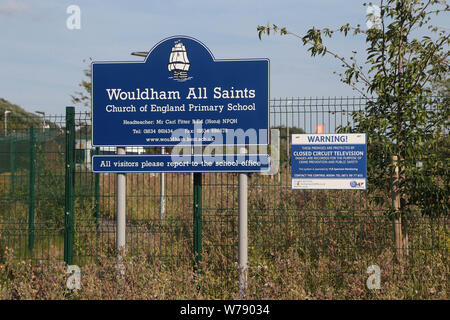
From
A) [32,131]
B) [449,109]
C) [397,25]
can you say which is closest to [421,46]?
[397,25]

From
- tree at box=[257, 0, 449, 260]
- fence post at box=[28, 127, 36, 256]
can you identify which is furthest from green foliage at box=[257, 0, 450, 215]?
fence post at box=[28, 127, 36, 256]

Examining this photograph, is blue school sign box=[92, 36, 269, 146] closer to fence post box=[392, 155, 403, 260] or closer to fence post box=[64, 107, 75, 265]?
fence post box=[64, 107, 75, 265]

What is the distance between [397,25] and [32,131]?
7354mm

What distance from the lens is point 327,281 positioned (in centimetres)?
812

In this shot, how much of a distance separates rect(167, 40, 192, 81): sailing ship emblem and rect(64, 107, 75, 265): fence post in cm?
203

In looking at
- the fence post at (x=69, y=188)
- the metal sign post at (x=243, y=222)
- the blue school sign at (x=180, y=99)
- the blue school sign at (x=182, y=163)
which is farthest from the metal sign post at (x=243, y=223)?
the fence post at (x=69, y=188)

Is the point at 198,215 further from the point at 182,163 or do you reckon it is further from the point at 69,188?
the point at 69,188

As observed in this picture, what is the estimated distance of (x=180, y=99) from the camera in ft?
27.0

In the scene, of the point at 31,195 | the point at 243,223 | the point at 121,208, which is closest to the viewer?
the point at 243,223

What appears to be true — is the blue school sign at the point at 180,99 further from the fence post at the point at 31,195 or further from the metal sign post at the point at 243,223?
the fence post at the point at 31,195

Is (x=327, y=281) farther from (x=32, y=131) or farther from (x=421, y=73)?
(x=32, y=131)

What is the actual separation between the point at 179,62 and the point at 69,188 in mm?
2954

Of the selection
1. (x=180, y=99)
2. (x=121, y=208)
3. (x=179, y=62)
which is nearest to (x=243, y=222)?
(x=121, y=208)

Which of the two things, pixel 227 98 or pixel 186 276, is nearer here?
pixel 186 276
